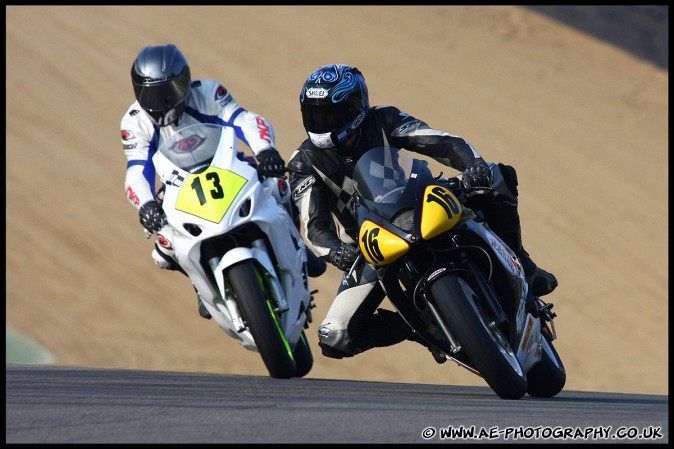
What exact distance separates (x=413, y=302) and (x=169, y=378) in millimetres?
2005

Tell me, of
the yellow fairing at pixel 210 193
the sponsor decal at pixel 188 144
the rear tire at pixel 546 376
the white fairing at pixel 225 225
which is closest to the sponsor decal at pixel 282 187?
the white fairing at pixel 225 225

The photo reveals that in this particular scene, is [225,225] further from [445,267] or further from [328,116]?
[445,267]

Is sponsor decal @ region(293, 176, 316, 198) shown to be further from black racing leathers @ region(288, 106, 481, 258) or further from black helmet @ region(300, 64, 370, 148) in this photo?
black helmet @ region(300, 64, 370, 148)

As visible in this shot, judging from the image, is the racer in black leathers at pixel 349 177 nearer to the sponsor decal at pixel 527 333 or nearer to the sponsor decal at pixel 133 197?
the sponsor decal at pixel 527 333

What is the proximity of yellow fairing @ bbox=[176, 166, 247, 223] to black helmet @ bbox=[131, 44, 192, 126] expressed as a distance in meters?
0.93

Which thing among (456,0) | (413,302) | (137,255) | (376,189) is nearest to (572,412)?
(413,302)

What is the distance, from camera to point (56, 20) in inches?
1140

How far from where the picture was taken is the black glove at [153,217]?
27.6 feet

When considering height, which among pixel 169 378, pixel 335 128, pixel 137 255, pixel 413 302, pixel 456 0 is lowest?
pixel 456 0

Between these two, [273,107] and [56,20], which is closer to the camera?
[273,107]

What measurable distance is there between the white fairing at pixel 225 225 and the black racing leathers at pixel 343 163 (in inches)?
33.8

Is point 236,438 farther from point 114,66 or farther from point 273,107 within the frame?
point 114,66

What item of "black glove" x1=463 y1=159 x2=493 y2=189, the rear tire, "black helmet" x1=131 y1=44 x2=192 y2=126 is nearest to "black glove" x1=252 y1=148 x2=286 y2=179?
"black helmet" x1=131 y1=44 x2=192 y2=126

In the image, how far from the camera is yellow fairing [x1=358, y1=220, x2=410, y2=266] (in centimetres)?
646
